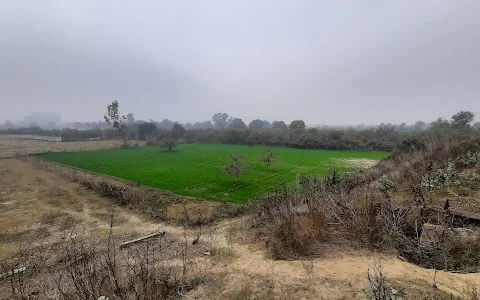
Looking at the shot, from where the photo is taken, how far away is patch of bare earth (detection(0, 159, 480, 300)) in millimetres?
4980

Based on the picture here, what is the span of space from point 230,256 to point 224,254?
0.98 feet

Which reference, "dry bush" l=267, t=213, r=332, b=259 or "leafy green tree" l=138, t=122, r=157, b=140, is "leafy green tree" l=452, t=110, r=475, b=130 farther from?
"leafy green tree" l=138, t=122, r=157, b=140

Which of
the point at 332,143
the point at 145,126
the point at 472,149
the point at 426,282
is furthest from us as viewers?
the point at 145,126

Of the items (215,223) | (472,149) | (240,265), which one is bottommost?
(215,223)

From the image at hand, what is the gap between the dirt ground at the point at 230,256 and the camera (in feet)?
16.2

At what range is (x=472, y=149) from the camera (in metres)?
17.3

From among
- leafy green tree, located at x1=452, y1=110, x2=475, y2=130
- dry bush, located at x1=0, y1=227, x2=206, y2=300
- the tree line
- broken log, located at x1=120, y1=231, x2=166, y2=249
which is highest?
leafy green tree, located at x1=452, y1=110, x2=475, y2=130

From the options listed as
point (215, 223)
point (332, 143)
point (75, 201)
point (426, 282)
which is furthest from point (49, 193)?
point (332, 143)

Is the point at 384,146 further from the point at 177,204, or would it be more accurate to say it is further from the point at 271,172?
the point at 177,204

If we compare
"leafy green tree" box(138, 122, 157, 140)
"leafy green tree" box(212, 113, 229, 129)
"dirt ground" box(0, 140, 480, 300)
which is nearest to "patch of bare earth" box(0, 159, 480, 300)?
"dirt ground" box(0, 140, 480, 300)

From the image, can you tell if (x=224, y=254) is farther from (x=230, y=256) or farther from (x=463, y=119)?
(x=463, y=119)

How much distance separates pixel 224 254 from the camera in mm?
8305

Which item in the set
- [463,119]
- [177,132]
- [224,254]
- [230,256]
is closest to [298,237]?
[230,256]

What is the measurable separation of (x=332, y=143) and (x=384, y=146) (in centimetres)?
854
